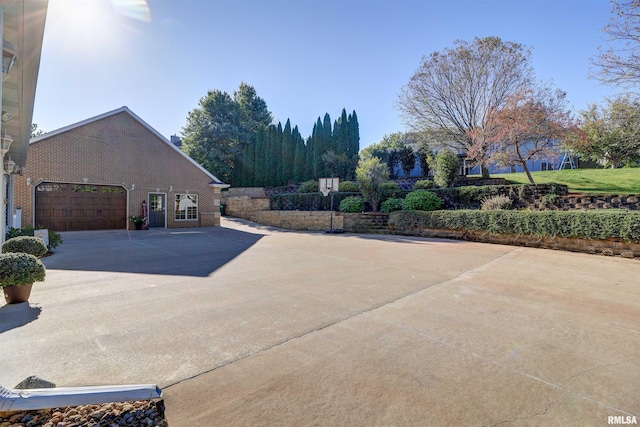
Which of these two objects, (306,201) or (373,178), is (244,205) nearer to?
(306,201)

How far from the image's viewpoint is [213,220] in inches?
717

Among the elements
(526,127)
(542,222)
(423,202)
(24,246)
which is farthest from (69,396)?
(526,127)

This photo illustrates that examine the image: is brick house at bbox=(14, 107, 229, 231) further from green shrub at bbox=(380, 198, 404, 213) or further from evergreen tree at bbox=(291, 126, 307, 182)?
green shrub at bbox=(380, 198, 404, 213)

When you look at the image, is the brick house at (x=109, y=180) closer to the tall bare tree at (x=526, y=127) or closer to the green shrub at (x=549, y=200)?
the tall bare tree at (x=526, y=127)

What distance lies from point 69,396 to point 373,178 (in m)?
15.4

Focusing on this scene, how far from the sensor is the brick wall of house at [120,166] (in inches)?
495

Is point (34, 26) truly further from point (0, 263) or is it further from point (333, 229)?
point (333, 229)

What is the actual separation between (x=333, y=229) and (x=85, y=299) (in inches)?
492

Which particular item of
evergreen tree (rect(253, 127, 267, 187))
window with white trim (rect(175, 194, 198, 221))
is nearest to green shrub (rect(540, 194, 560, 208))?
window with white trim (rect(175, 194, 198, 221))

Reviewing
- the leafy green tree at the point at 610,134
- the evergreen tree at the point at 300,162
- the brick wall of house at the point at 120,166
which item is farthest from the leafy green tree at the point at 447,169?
the brick wall of house at the point at 120,166

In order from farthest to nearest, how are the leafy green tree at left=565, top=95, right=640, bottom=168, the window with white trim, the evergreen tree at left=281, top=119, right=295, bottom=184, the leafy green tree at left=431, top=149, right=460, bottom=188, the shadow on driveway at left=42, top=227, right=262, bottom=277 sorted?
the evergreen tree at left=281, top=119, right=295, bottom=184
the window with white trim
the leafy green tree at left=431, top=149, right=460, bottom=188
the leafy green tree at left=565, top=95, right=640, bottom=168
the shadow on driveway at left=42, top=227, right=262, bottom=277

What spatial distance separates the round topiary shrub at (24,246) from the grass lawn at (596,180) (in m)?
19.5

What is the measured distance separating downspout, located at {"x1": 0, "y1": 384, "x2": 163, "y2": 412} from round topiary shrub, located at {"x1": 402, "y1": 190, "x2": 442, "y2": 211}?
45.6 feet

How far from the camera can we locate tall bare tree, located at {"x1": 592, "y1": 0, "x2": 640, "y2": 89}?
8945mm
